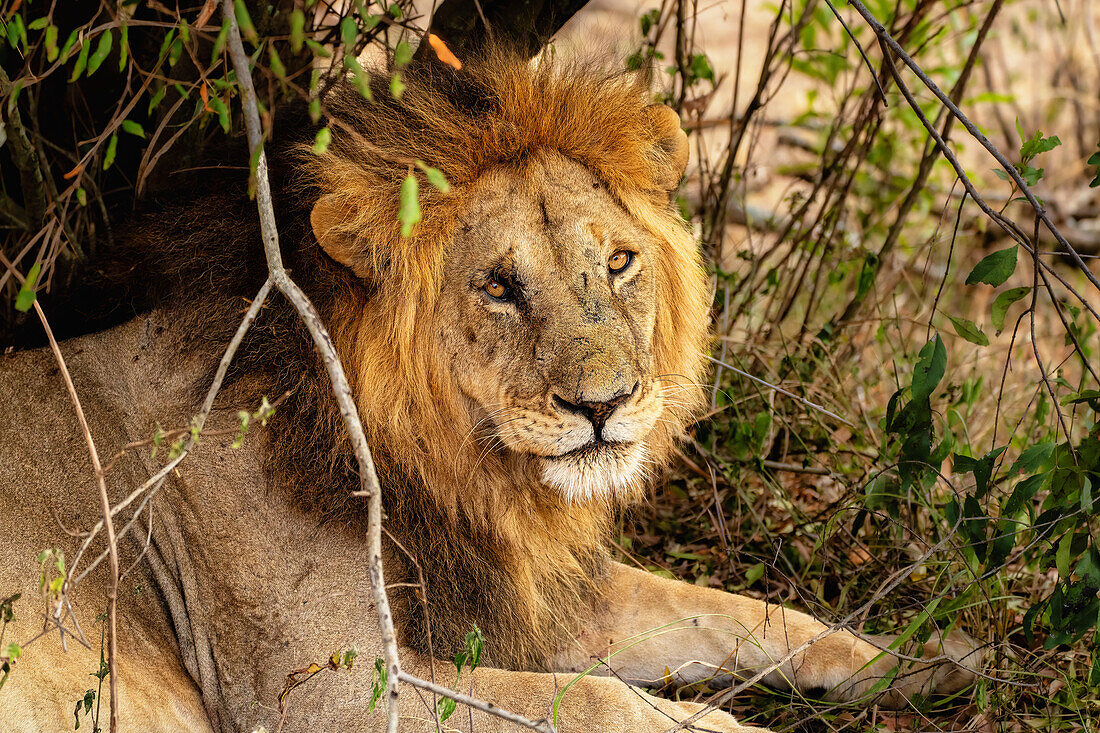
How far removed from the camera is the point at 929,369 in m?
3.22

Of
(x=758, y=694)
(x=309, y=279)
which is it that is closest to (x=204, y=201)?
(x=309, y=279)

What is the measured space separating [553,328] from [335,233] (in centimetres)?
68

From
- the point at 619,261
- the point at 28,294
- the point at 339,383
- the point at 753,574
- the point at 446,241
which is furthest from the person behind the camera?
the point at 753,574

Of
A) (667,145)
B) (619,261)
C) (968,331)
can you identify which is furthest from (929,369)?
(667,145)

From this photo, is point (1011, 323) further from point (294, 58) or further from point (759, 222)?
point (294, 58)

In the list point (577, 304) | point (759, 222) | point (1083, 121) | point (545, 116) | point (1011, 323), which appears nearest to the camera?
point (577, 304)

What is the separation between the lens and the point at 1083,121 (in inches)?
355

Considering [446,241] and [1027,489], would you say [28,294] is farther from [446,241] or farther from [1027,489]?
[1027,489]

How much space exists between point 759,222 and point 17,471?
5.49 m

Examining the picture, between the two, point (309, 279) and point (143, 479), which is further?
point (143, 479)

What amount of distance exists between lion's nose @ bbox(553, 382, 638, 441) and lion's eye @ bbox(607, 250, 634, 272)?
45 cm

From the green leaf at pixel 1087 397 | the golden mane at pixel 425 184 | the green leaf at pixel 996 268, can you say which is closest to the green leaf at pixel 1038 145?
the green leaf at pixel 996 268

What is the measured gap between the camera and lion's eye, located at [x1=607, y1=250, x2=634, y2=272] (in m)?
3.28

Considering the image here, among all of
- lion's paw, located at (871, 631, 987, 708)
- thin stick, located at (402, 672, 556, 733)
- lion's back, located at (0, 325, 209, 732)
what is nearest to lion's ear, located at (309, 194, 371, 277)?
lion's back, located at (0, 325, 209, 732)
